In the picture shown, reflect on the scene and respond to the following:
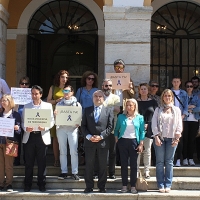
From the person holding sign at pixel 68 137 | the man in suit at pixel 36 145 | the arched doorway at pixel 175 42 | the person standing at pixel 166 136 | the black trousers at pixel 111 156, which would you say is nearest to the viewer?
the person standing at pixel 166 136

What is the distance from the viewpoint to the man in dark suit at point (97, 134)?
7.16 m

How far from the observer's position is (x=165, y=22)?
12.4m

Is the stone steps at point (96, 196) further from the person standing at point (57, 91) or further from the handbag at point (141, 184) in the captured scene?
the person standing at point (57, 91)

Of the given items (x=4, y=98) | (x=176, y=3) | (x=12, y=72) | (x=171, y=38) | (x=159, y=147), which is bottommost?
(x=159, y=147)

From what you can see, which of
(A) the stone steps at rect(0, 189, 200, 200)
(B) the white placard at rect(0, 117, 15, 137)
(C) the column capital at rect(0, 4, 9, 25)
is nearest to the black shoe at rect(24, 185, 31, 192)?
(A) the stone steps at rect(0, 189, 200, 200)

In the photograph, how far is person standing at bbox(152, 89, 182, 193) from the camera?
23.6 feet

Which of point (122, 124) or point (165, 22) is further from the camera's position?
point (165, 22)

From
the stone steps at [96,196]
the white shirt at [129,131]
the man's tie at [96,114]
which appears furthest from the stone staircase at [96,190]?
the man's tie at [96,114]

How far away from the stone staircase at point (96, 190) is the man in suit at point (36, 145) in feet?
0.78

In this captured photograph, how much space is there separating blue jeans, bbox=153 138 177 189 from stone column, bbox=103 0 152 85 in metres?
2.01

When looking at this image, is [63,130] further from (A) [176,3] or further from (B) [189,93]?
(A) [176,3]

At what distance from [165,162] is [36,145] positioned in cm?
233

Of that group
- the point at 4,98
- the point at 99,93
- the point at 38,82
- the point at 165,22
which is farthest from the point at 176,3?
the point at 4,98

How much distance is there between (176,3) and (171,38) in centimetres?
105
